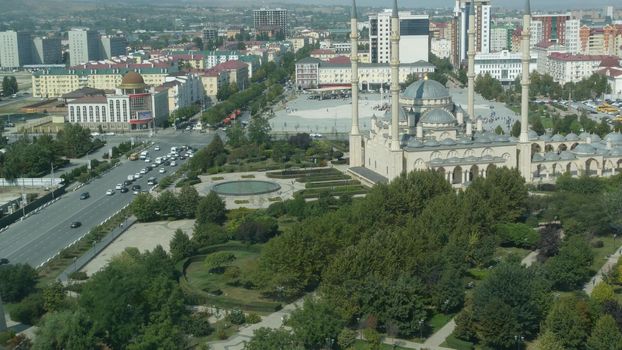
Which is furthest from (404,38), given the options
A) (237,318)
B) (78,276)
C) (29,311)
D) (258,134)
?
(29,311)

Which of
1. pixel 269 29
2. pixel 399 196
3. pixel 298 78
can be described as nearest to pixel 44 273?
pixel 399 196

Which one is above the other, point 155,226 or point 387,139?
point 387,139

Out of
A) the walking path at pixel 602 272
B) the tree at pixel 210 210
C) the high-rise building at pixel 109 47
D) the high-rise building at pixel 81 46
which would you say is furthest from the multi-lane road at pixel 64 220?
the high-rise building at pixel 109 47

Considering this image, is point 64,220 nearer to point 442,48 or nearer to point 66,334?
point 66,334

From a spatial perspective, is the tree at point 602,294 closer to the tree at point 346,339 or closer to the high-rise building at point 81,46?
the tree at point 346,339

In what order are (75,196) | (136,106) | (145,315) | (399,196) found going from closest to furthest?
(145,315) → (399,196) → (75,196) → (136,106)

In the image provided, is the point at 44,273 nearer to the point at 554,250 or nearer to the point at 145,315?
the point at 145,315

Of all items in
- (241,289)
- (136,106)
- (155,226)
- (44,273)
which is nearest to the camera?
(241,289)

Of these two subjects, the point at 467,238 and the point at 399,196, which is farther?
the point at 399,196
